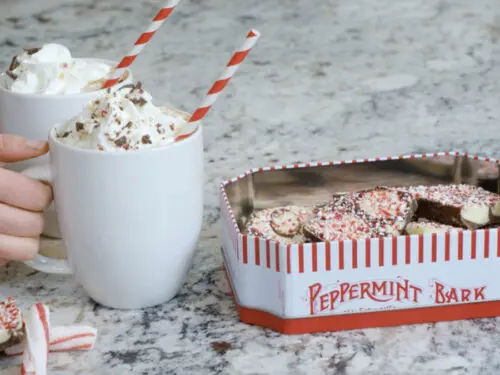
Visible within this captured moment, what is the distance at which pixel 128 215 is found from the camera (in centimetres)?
104

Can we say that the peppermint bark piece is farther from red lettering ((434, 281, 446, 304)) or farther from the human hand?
the human hand

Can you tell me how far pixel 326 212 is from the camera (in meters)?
1.13

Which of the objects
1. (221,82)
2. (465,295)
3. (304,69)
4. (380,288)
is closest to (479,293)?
(465,295)

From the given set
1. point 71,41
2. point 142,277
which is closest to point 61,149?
point 142,277

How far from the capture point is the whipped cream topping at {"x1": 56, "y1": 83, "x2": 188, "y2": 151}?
1022mm

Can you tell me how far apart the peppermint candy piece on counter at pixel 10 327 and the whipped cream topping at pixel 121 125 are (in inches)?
8.1

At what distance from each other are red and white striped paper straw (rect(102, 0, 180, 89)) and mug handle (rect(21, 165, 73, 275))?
16 cm

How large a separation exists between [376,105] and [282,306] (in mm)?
954

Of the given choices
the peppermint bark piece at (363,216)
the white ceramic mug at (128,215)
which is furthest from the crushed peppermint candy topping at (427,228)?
the white ceramic mug at (128,215)

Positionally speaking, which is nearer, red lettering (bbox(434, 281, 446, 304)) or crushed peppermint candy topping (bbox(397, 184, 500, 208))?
red lettering (bbox(434, 281, 446, 304))

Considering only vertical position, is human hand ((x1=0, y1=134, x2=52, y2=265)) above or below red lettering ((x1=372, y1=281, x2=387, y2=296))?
above

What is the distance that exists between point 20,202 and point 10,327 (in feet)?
0.59

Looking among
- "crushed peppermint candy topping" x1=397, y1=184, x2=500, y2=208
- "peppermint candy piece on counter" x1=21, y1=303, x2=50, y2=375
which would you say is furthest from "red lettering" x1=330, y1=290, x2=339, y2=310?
"peppermint candy piece on counter" x1=21, y1=303, x2=50, y2=375

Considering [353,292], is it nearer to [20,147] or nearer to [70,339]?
[70,339]
